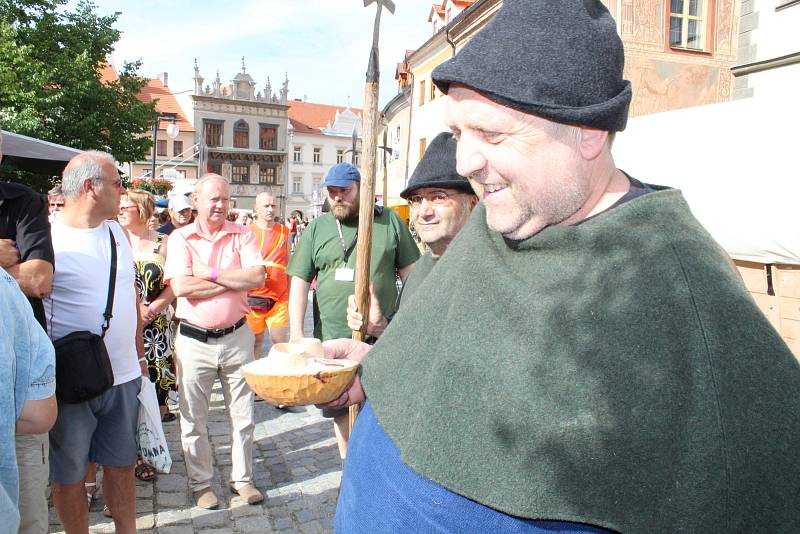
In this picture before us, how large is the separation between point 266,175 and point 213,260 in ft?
201

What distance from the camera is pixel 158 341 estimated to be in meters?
5.25

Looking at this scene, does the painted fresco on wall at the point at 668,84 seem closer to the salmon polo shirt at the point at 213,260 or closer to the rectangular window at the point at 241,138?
the salmon polo shirt at the point at 213,260

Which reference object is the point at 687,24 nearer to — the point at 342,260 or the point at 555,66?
the point at 342,260

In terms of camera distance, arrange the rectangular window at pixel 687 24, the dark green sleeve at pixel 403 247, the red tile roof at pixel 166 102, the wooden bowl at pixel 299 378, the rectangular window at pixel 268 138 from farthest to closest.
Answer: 1. the rectangular window at pixel 268 138
2. the red tile roof at pixel 166 102
3. the rectangular window at pixel 687 24
4. the dark green sleeve at pixel 403 247
5. the wooden bowl at pixel 299 378

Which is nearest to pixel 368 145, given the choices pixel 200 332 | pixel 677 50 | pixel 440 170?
pixel 440 170

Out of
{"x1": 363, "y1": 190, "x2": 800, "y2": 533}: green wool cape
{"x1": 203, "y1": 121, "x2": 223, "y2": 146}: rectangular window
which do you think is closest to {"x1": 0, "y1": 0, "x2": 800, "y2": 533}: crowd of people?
{"x1": 363, "y1": 190, "x2": 800, "y2": 533}: green wool cape

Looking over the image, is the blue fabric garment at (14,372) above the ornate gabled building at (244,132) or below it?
below

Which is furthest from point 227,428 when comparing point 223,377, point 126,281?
point 126,281

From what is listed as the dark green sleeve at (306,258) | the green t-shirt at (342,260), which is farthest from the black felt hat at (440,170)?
the dark green sleeve at (306,258)

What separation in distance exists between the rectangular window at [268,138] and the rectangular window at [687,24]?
52.8 metres

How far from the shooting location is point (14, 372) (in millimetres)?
1969

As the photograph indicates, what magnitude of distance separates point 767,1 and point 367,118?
30.1ft

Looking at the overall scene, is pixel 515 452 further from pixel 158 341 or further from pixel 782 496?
pixel 158 341

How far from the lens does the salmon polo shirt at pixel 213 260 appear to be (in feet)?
13.8
